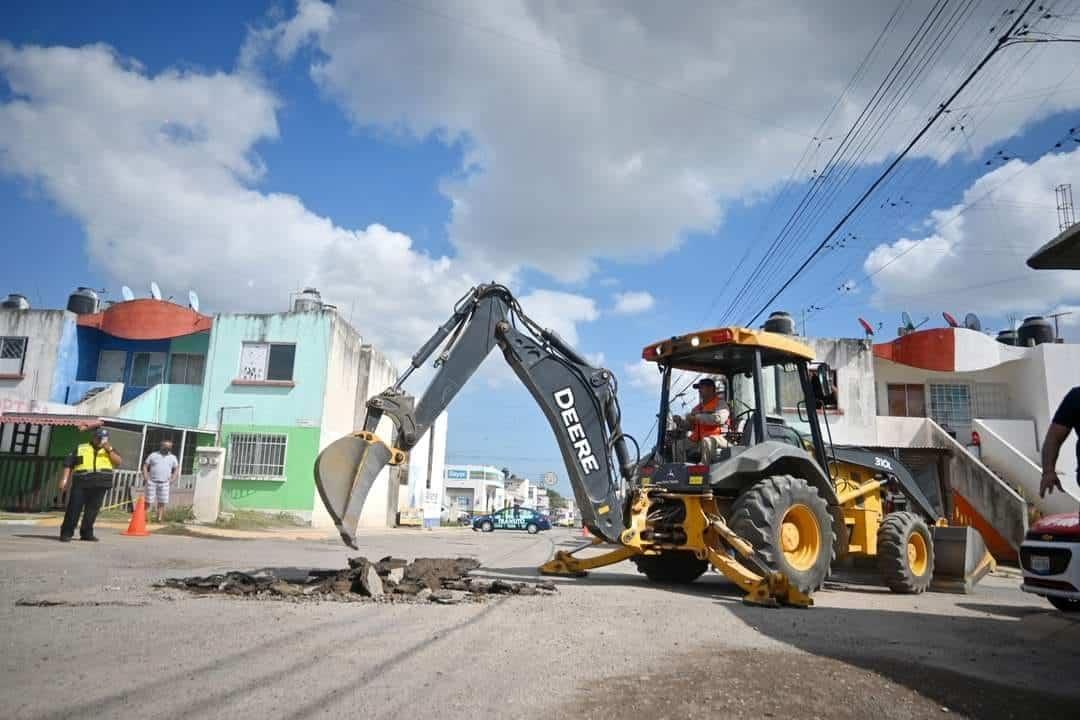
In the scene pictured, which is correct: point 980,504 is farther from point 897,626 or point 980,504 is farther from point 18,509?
point 18,509

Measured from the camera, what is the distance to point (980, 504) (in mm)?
19094

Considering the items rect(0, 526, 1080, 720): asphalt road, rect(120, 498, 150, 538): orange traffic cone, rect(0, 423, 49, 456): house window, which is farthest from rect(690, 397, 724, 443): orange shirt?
rect(0, 423, 49, 456): house window

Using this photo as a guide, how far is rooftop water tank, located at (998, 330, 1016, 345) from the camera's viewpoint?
2916 centimetres

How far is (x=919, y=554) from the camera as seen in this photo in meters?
9.67

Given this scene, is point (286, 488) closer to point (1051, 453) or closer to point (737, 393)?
point (737, 393)

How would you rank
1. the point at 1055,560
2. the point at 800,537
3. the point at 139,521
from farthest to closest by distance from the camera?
the point at 139,521 < the point at 800,537 < the point at 1055,560

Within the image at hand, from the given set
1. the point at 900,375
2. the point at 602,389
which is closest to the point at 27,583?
the point at 602,389

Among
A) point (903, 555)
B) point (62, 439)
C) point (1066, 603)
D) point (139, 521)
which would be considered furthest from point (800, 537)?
point (62, 439)

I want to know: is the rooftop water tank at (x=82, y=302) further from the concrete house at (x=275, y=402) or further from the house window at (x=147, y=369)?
the concrete house at (x=275, y=402)

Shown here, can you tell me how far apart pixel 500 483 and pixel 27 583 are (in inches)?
3585

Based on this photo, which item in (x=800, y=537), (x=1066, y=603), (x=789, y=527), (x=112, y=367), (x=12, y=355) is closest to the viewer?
(x=1066, y=603)

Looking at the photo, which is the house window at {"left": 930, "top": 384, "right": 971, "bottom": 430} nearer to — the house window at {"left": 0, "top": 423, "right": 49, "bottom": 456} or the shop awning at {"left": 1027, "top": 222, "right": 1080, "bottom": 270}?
the shop awning at {"left": 1027, "top": 222, "right": 1080, "bottom": 270}

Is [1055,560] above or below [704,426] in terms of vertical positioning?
below

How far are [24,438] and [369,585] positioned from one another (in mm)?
22661
